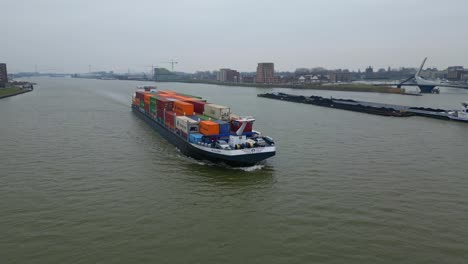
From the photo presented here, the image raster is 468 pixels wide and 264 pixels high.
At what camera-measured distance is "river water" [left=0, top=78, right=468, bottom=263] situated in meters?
12.0

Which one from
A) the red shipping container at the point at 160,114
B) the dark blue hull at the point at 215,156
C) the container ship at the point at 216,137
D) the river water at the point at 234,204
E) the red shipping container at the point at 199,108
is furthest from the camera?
the red shipping container at the point at 160,114

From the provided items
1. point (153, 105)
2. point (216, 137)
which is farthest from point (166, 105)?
point (216, 137)

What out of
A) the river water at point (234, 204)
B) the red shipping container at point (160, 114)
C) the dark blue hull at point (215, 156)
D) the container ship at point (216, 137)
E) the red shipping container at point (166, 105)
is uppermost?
the red shipping container at point (166, 105)

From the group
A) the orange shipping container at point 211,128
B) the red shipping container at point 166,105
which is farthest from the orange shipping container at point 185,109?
the orange shipping container at point 211,128

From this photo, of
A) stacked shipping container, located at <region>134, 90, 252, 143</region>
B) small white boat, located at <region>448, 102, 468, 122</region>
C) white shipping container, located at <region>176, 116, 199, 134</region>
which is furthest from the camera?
small white boat, located at <region>448, 102, 468, 122</region>

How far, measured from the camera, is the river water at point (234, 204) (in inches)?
473

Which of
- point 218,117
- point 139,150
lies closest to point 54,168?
point 139,150

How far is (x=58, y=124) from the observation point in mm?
39062

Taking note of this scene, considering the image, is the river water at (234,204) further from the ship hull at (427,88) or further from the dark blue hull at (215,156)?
the ship hull at (427,88)

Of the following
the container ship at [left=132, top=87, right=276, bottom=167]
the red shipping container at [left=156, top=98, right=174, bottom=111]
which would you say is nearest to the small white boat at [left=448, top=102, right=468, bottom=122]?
the container ship at [left=132, top=87, right=276, bottom=167]

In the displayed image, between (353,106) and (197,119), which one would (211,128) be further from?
(353,106)

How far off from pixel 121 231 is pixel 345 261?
8.50 metres

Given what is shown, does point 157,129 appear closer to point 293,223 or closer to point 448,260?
point 293,223

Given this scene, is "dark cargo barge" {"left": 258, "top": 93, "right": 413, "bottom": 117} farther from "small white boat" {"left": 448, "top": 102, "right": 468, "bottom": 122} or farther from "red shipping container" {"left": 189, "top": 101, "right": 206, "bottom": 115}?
"red shipping container" {"left": 189, "top": 101, "right": 206, "bottom": 115}
